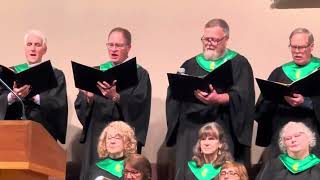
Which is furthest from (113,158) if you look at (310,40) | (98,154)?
(310,40)

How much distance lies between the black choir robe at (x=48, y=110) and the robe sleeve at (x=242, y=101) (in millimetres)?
1478

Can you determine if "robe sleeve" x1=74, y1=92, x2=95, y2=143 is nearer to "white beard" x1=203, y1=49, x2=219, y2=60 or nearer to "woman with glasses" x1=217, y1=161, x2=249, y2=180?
"white beard" x1=203, y1=49, x2=219, y2=60

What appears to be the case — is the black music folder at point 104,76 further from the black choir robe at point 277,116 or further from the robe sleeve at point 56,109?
the black choir robe at point 277,116

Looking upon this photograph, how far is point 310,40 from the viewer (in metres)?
4.91

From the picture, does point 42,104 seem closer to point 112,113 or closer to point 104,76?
point 112,113

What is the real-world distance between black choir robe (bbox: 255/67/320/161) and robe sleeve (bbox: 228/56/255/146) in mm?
86

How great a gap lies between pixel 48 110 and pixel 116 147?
3.13 feet

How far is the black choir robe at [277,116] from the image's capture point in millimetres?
4816

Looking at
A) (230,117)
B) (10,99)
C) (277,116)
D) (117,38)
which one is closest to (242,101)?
(230,117)

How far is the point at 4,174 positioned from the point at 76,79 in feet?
4.79

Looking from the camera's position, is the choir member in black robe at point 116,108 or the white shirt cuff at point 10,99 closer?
the white shirt cuff at point 10,99

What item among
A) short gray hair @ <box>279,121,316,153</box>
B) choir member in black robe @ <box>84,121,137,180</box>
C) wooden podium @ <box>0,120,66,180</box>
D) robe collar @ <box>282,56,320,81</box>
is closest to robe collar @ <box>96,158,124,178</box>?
choir member in black robe @ <box>84,121,137,180</box>

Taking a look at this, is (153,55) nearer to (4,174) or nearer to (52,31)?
(52,31)

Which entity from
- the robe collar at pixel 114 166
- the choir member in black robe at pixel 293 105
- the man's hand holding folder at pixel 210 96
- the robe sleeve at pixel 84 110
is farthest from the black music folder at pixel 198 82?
the robe sleeve at pixel 84 110
